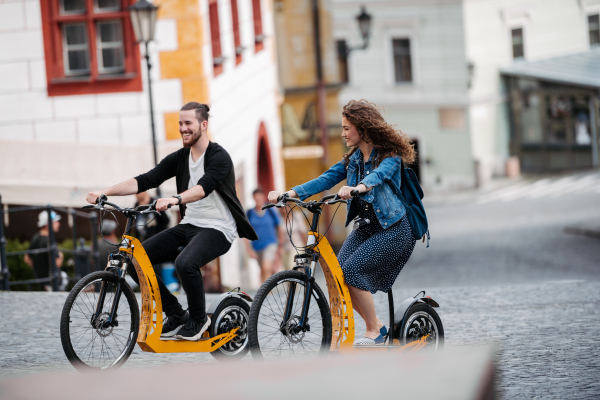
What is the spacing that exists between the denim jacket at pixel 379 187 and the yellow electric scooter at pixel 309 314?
7.8 inches

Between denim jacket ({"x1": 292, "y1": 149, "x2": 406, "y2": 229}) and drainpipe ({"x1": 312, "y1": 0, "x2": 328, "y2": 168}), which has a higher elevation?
drainpipe ({"x1": 312, "y1": 0, "x2": 328, "y2": 168})

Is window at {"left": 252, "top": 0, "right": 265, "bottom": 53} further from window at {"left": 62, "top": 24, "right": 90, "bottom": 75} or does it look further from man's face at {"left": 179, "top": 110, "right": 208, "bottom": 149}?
man's face at {"left": 179, "top": 110, "right": 208, "bottom": 149}

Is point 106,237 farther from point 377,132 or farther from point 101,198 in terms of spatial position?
point 377,132

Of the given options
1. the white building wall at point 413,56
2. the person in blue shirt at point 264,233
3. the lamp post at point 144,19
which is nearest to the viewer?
the lamp post at point 144,19

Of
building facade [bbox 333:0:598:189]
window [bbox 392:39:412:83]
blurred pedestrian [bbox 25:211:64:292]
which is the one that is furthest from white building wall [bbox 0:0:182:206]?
window [bbox 392:39:412:83]

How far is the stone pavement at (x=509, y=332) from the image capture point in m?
5.23

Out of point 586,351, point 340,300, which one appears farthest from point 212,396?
point 586,351

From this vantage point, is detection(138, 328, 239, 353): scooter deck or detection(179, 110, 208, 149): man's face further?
detection(179, 110, 208, 149): man's face

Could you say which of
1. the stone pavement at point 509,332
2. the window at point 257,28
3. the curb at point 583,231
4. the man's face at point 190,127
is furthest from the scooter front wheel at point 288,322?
the curb at point 583,231

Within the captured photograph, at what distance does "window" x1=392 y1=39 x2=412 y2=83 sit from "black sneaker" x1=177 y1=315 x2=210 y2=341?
1388 inches

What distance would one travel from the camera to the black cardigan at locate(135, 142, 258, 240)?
5.82 metres

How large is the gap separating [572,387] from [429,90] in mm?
35846

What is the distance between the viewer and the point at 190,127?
19.3 feet

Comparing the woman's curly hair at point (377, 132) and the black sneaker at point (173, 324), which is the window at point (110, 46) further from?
the woman's curly hair at point (377, 132)
